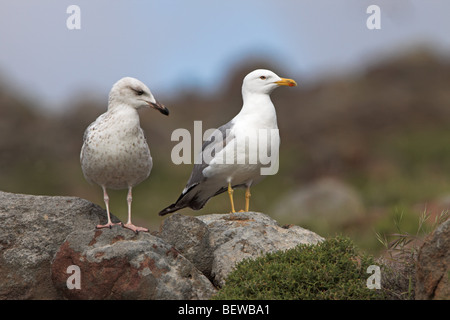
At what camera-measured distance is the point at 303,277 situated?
6863 millimetres

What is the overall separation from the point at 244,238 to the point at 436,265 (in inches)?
91.1

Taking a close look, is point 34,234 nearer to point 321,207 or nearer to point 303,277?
point 303,277

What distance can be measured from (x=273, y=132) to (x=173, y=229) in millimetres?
1988

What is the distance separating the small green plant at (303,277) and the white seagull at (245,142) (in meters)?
1.68

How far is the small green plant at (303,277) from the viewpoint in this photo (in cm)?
675

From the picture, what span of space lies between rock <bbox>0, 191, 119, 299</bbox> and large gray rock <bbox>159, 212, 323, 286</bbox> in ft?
3.67

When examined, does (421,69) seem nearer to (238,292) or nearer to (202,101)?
(202,101)

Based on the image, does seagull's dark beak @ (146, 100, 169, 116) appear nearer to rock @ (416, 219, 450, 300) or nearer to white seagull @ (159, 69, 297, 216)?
white seagull @ (159, 69, 297, 216)

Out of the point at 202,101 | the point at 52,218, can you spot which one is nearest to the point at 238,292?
the point at 52,218

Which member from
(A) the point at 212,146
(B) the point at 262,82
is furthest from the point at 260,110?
(A) the point at 212,146

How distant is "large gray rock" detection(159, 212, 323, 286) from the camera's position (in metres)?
7.55

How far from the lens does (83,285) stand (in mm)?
6875

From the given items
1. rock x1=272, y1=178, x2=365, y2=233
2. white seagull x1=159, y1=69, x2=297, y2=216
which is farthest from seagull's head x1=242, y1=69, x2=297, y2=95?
rock x1=272, y1=178, x2=365, y2=233

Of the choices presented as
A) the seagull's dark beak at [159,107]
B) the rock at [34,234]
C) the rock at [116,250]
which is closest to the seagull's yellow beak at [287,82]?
the rock at [116,250]
